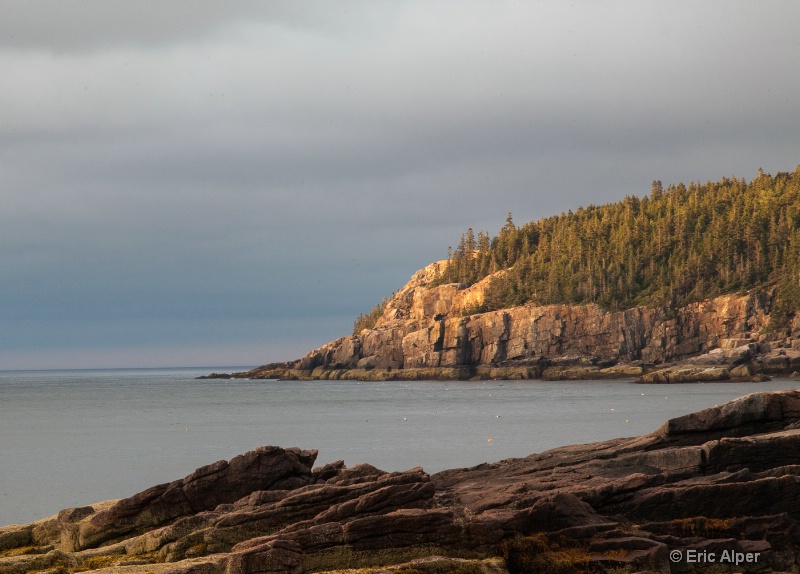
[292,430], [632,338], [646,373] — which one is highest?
[632,338]

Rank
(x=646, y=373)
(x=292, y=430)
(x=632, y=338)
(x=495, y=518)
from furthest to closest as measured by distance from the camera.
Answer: (x=632, y=338) < (x=646, y=373) < (x=292, y=430) < (x=495, y=518)

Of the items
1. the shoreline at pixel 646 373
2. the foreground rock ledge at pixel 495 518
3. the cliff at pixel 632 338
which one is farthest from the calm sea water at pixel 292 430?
the cliff at pixel 632 338

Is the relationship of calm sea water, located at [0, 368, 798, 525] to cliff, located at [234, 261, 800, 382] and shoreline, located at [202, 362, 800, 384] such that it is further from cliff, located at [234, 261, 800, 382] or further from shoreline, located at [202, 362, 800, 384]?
cliff, located at [234, 261, 800, 382]

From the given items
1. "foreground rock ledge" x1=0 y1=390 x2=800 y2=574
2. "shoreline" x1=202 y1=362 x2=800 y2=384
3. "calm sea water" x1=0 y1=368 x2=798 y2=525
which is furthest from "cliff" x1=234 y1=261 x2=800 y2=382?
"foreground rock ledge" x1=0 y1=390 x2=800 y2=574

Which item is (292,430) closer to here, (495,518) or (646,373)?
(495,518)

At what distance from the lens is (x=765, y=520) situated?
24094 millimetres

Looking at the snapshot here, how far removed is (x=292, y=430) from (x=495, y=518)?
6321 cm

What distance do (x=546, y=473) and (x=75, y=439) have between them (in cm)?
6259

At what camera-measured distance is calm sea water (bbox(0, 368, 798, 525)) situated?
54.8 meters

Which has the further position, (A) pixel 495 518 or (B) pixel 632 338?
(B) pixel 632 338

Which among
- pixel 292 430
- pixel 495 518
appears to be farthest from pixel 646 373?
Result: pixel 495 518

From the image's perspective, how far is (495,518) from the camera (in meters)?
23.3

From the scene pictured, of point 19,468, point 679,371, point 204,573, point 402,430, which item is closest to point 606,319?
point 679,371

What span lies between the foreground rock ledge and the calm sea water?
14.9 m
